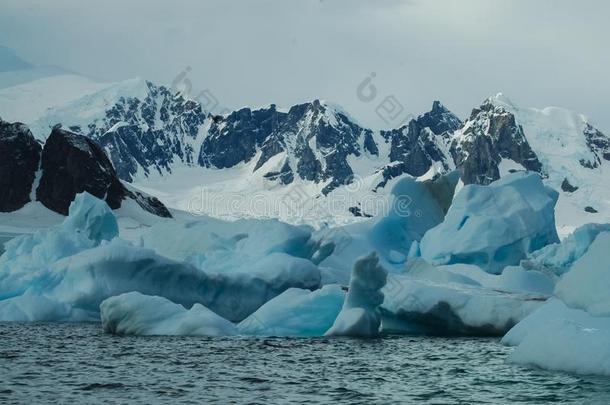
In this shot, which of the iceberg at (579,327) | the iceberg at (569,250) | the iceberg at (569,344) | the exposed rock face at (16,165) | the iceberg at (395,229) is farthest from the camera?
the exposed rock face at (16,165)

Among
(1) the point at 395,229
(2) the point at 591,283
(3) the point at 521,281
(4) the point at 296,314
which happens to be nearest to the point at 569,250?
(1) the point at 395,229

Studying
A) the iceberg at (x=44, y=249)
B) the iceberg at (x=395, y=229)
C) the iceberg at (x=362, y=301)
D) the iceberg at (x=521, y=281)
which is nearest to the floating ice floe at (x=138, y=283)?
the iceberg at (x=44, y=249)

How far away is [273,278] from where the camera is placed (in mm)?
38812

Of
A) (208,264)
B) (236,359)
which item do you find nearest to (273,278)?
(208,264)

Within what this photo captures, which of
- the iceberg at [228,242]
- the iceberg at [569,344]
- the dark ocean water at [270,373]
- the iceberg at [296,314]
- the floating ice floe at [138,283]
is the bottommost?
the dark ocean water at [270,373]

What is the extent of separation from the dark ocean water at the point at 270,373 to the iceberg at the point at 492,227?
21.0 m

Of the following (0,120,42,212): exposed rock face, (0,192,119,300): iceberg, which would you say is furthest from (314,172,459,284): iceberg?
(0,120,42,212): exposed rock face

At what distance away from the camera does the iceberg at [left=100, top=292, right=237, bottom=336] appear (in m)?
30.4

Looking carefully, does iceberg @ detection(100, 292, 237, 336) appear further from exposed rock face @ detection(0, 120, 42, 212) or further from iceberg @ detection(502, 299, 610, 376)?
exposed rock face @ detection(0, 120, 42, 212)

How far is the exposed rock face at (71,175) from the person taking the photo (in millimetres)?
131250

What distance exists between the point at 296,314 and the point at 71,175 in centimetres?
10524

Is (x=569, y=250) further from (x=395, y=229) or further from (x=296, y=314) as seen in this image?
(x=296, y=314)

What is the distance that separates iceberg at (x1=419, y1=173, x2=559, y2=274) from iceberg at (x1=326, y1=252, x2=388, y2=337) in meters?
20.4

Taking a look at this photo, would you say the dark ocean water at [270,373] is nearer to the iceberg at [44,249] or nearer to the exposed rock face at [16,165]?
the iceberg at [44,249]
